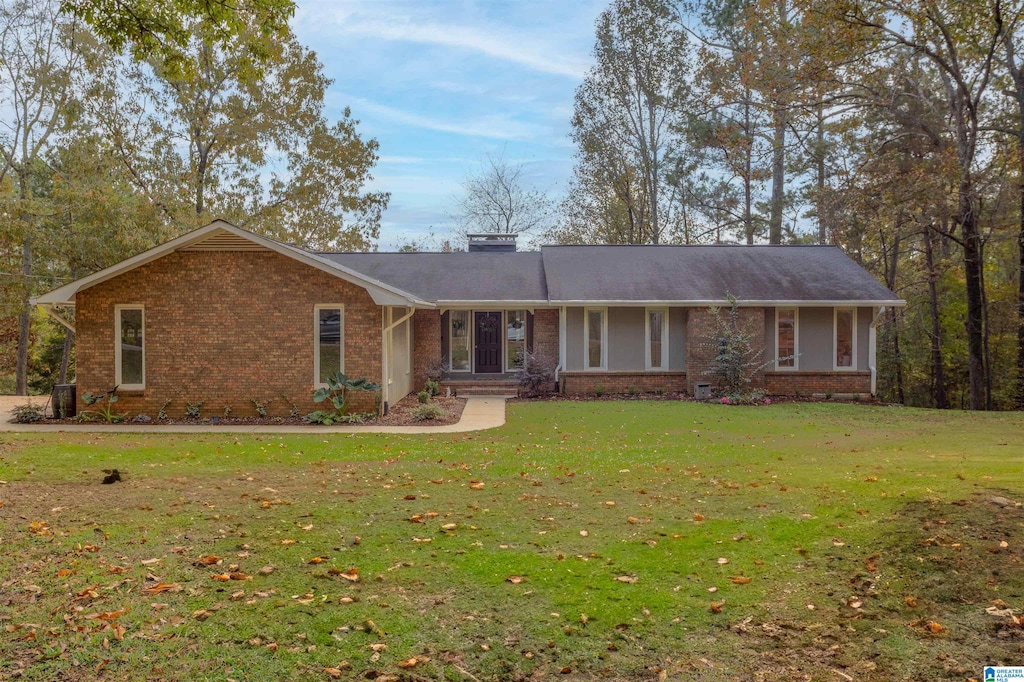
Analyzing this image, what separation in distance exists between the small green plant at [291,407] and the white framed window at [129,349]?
9.65 feet

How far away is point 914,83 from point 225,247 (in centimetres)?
1895

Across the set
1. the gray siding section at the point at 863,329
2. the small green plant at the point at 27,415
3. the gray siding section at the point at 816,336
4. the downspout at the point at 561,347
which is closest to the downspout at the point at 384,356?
the downspout at the point at 561,347

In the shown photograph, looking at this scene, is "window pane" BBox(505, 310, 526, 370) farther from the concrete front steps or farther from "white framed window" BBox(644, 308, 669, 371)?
"white framed window" BBox(644, 308, 669, 371)

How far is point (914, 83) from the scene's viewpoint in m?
19.7

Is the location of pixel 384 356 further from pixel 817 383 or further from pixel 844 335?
pixel 844 335

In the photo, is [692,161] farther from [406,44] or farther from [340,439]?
[340,439]

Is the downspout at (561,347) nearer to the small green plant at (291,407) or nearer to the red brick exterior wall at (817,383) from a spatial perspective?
the red brick exterior wall at (817,383)

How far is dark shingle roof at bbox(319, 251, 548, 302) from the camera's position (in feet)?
64.2

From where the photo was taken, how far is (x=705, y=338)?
1869 centimetres

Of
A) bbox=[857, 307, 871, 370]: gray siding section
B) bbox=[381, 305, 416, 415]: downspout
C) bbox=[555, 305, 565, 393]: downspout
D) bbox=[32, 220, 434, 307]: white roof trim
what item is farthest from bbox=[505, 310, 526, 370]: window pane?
bbox=[857, 307, 871, 370]: gray siding section

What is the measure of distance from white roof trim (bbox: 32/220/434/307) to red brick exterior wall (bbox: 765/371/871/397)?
35.9 ft

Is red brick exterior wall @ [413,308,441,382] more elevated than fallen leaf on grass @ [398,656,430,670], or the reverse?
red brick exterior wall @ [413,308,441,382]

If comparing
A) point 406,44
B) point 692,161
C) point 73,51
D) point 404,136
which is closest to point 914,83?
point 692,161

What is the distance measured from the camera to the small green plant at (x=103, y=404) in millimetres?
14016
